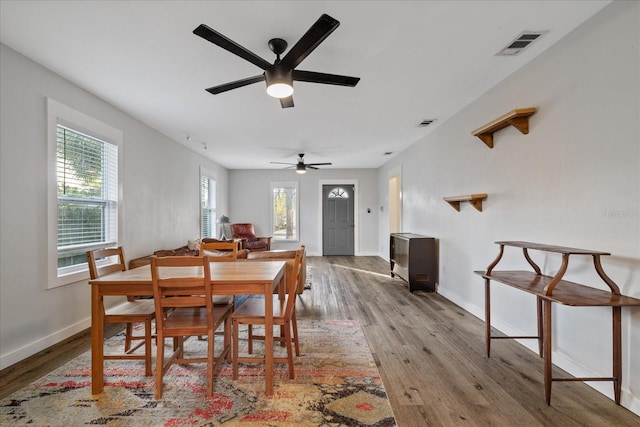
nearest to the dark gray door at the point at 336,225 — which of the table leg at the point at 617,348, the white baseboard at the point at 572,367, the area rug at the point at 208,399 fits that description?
the white baseboard at the point at 572,367

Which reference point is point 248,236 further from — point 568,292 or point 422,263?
point 568,292

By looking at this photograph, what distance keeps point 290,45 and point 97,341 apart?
251cm

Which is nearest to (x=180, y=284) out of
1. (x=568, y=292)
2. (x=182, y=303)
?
(x=182, y=303)

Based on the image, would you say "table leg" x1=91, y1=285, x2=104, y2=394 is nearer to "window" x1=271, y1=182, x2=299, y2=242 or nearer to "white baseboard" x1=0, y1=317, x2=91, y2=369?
"white baseboard" x1=0, y1=317, x2=91, y2=369

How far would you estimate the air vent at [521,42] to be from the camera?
6.75ft

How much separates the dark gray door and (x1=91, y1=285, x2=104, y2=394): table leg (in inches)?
248

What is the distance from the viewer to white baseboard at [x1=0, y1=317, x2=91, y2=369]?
2195 millimetres

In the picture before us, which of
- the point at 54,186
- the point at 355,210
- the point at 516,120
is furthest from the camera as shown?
the point at 355,210

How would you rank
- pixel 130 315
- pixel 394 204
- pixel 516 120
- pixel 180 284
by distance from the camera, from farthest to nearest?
pixel 394 204
pixel 516 120
pixel 130 315
pixel 180 284

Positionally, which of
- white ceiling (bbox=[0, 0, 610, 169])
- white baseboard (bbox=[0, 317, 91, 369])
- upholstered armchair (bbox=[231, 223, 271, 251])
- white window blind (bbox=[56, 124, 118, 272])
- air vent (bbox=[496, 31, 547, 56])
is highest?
air vent (bbox=[496, 31, 547, 56])

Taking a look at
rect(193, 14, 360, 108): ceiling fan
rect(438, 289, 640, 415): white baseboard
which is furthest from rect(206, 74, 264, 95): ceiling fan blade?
rect(438, 289, 640, 415): white baseboard

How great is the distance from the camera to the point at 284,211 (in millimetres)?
8086

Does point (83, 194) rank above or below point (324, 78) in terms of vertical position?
below

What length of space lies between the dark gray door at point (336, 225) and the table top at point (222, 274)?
554 centimetres
